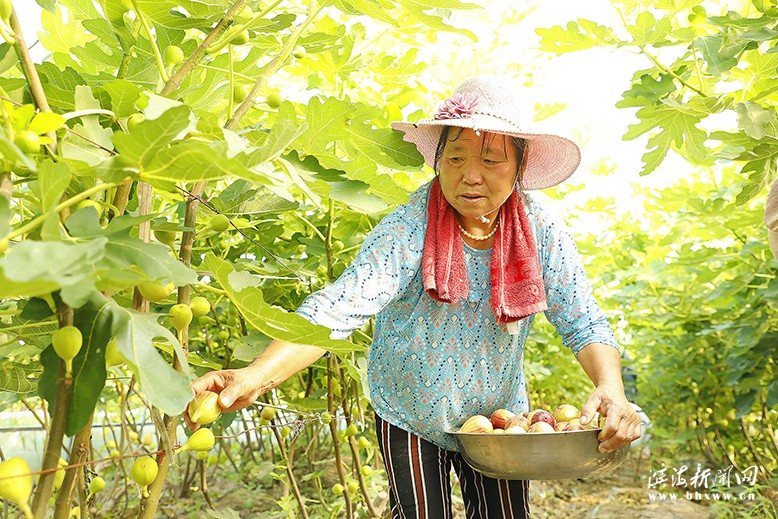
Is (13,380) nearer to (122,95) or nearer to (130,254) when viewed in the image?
(122,95)

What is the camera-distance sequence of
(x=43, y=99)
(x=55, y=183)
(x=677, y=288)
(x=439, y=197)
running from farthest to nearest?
(x=677, y=288) → (x=439, y=197) → (x=43, y=99) → (x=55, y=183)

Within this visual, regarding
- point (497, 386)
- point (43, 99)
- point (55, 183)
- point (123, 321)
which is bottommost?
point (497, 386)

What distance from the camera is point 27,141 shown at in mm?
714

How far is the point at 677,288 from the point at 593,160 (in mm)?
817

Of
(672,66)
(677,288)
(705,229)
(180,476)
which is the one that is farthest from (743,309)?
(180,476)

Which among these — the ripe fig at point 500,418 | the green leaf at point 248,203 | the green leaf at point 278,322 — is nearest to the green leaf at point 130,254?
the green leaf at point 278,322

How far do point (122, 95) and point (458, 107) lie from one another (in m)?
0.86

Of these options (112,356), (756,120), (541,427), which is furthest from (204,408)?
(756,120)

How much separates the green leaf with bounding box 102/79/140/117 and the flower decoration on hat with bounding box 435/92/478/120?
0.83 metres

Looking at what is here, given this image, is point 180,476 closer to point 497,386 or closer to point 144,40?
point 497,386

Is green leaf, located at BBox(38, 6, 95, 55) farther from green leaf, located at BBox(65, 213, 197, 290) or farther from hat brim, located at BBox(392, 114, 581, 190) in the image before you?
green leaf, located at BBox(65, 213, 197, 290)

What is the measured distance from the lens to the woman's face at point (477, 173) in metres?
1.72

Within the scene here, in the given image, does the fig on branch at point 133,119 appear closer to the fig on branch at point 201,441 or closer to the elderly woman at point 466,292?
the fig on branch at point 201,441

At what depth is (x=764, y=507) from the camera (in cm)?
348
